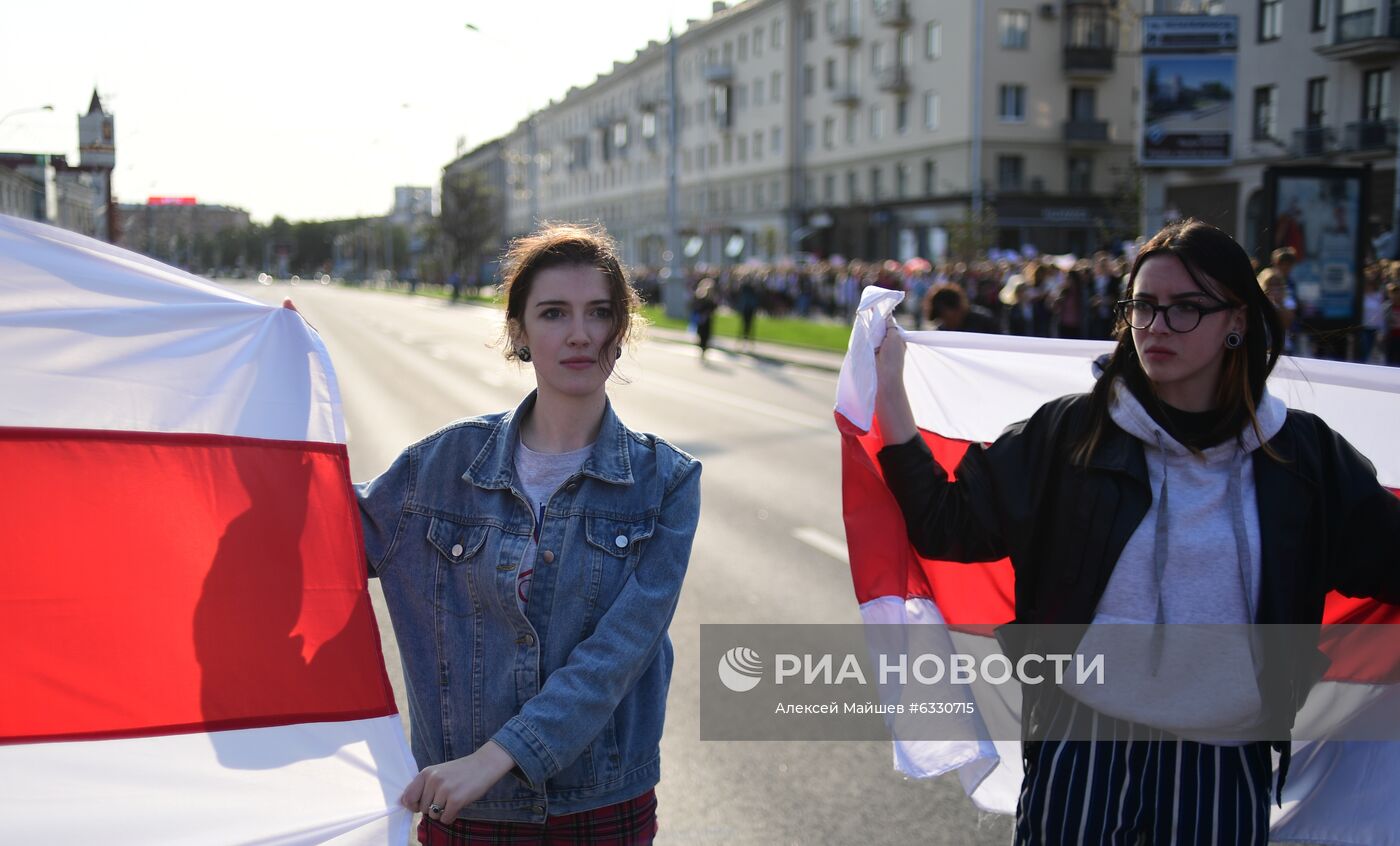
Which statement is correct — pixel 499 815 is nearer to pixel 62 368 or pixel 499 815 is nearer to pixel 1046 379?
pixel 62 368

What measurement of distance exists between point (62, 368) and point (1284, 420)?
2356mm

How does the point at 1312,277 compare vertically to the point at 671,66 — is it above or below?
below

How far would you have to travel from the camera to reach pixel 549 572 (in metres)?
2.29

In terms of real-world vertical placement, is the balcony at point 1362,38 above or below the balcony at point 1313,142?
above

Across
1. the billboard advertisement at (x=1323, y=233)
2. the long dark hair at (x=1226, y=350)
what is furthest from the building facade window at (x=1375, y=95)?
the long dark hair at (x=1226, y=350)

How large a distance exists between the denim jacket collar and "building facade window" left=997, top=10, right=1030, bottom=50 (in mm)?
56397

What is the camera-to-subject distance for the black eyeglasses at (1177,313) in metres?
2.33

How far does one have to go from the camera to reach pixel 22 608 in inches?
85.0

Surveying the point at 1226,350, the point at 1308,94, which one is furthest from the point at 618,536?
the point at 1308,94

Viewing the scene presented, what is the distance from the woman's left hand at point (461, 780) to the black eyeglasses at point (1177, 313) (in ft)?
4.83

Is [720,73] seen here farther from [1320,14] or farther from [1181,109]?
[1181,109]

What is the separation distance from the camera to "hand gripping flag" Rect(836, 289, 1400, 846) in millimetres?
2701

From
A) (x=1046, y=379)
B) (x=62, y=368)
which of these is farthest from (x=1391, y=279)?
(x=62, y=368)

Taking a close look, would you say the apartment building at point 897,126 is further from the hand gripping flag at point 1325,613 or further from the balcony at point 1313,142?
the hand gripping flag at point 1325,613
